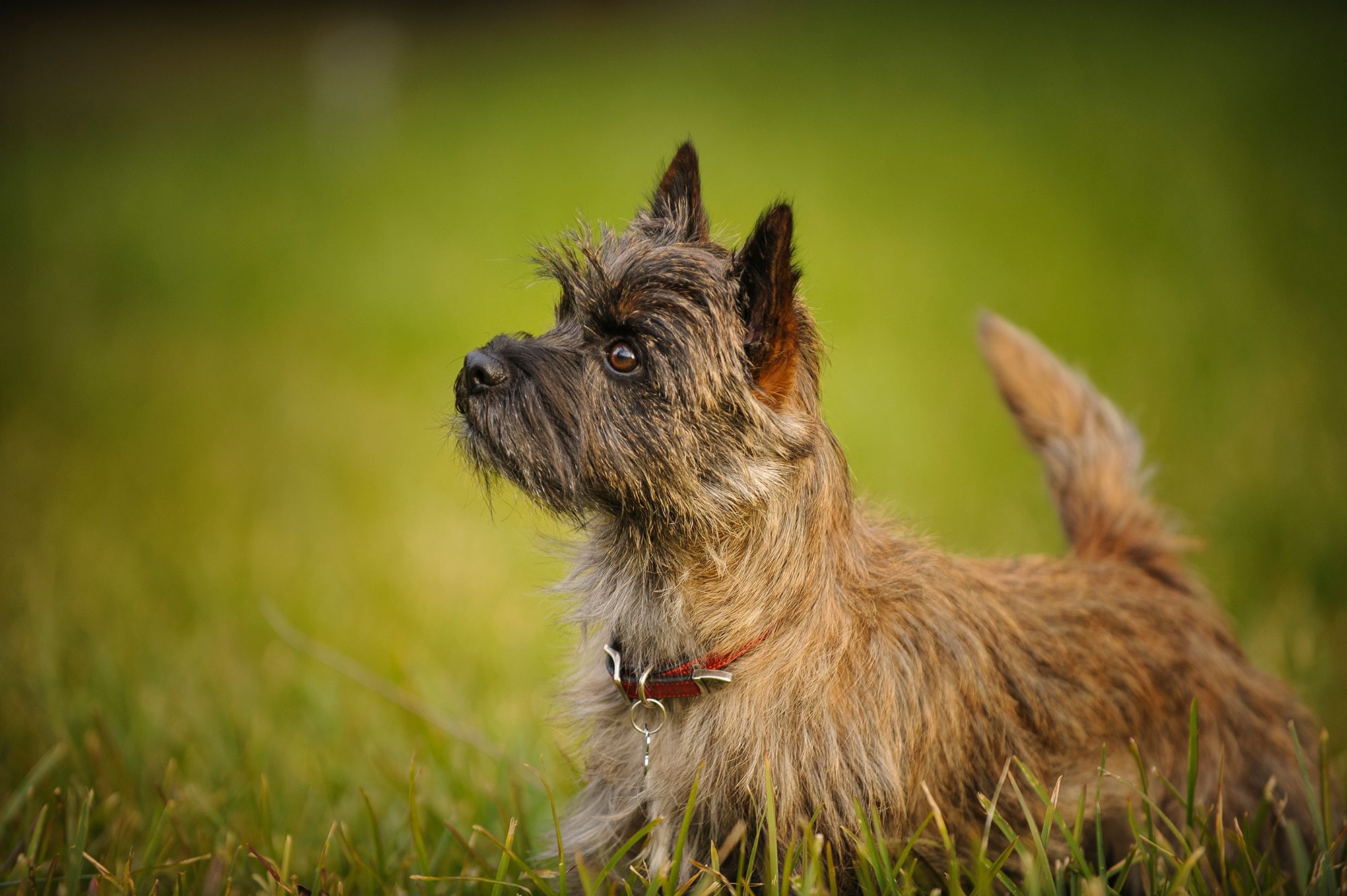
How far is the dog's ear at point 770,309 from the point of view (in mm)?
2125

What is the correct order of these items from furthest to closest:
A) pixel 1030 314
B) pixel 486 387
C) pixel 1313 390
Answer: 1. pixel 1030 314
2. pixel 1313 390
3. pixel 486 387

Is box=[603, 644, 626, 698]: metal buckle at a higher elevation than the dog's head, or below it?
below

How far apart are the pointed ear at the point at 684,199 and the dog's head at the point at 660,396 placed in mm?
264

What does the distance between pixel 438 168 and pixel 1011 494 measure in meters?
9.14

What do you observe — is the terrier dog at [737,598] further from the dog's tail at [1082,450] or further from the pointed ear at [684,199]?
the dog's tail at [1082,450]

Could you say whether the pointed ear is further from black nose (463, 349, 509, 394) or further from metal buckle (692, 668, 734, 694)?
metal buckle (692, 668, 734, 694)

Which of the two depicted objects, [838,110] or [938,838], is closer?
[938,838]

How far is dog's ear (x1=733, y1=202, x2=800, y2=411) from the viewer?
2.12m

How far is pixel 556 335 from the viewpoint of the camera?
2352mm

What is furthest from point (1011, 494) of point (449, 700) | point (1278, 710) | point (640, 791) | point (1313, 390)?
point (640, 791)

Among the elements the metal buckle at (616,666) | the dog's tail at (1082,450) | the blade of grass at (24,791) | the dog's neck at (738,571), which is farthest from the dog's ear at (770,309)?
the blade of grass at (24,791)

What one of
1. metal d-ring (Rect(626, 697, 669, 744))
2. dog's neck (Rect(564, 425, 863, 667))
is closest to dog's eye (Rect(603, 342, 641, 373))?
dog's neck (Rect(564, 425, 863, 667))

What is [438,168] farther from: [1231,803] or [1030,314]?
[1231,803]

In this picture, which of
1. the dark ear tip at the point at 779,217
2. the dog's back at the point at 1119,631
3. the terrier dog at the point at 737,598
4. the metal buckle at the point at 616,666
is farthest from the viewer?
the dog's back at the point at 1119,631
